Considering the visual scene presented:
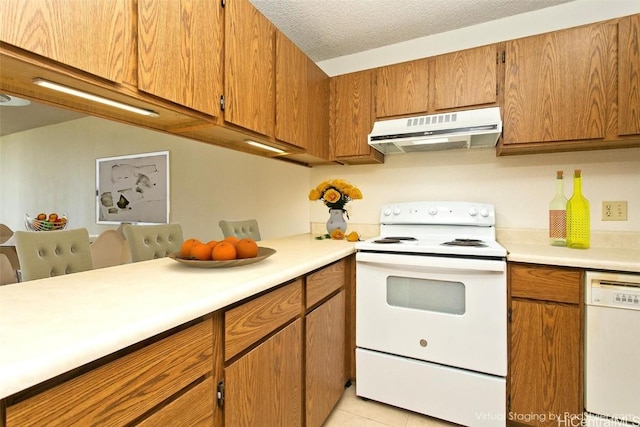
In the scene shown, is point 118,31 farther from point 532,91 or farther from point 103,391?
point 532,91

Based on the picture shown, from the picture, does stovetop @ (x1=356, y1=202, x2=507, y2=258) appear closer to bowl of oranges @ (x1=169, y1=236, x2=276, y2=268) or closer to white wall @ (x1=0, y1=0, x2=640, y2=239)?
white wall @ (x1=0, y1=0, x2=640, y2=239)

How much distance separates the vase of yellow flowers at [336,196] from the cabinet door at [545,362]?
3.71 ft

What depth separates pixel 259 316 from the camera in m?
1.01

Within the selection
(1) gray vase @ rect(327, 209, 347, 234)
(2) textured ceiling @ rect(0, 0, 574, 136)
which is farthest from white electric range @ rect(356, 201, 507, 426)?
(2) textured ceiling @ rect(0, 0, 574, 136)

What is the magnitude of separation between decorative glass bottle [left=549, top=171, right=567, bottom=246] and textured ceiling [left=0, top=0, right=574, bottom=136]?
1.18 m

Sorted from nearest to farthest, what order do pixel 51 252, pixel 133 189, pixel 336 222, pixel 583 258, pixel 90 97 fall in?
pixel 90 97, pixel 51 252, pixel 583 258, pixel 336 222, pixel 133 189

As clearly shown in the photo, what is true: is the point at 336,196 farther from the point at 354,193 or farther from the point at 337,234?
the point at 337,234

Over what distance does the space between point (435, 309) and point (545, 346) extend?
0.50 m

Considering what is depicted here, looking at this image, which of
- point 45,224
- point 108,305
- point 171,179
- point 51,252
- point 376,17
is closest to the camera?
point 108,305

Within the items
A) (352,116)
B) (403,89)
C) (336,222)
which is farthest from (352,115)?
(336,222)

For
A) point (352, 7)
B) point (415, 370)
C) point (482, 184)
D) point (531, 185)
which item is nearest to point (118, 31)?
point (352, 7)

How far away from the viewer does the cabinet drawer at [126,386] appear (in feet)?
1.62

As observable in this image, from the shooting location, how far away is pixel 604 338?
1.31 meters

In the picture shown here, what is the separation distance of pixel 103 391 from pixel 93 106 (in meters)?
1.03
